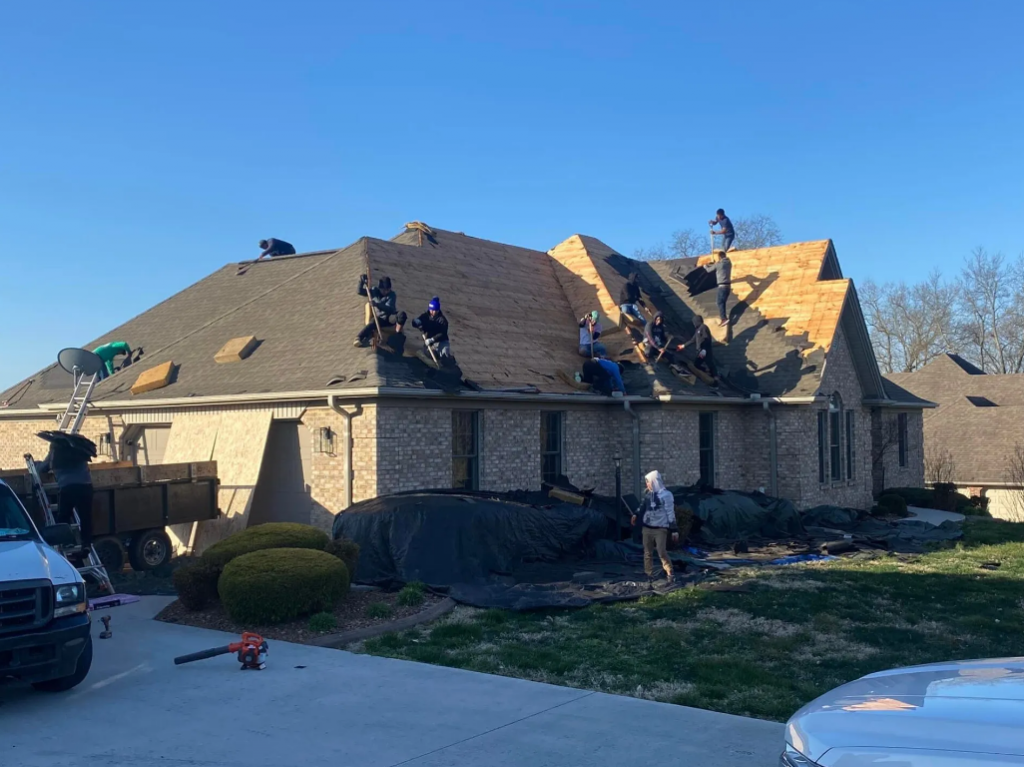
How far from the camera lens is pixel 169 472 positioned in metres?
16.3

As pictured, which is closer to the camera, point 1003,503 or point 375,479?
point 375,479

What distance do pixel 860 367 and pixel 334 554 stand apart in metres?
18.2

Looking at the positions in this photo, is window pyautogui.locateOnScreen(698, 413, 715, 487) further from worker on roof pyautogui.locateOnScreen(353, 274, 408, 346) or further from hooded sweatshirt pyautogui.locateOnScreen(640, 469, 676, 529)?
hooded sweatshirt pyautogui.locateOnScreen(640, 469, 676, 529)

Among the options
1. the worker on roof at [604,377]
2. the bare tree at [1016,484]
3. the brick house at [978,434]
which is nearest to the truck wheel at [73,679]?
the worker on roof at [604,377]

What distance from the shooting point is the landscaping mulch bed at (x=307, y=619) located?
1060 cm

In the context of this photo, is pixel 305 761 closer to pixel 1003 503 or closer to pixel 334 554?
pixel 334 554

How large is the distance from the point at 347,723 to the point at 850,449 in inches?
817

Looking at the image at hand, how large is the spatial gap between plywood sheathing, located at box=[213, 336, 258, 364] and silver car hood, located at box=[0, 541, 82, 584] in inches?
413

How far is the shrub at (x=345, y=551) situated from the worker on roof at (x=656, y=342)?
34.9 ft

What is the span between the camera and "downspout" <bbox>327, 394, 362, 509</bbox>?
1599cm

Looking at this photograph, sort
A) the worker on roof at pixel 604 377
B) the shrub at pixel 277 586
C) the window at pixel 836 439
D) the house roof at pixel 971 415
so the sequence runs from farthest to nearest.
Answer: the house roof at pixel 971 415 < the window at pixel 836 439 < the worker on roof at pixel 604 377 < the shrub at pixel 277 586

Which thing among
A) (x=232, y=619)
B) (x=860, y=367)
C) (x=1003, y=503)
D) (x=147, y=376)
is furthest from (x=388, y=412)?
(x=1003, y=503)

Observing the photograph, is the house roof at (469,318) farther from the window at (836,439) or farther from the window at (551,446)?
the window at (836,439)

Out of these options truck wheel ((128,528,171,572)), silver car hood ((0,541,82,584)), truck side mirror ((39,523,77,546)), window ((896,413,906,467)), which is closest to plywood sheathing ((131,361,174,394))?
truck wheel ((128,528,171,572))
